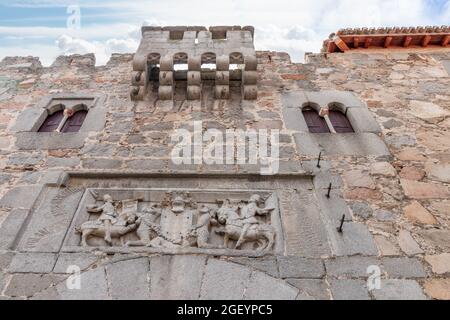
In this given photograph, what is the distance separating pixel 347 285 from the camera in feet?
9.96

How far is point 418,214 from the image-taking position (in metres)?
3.61

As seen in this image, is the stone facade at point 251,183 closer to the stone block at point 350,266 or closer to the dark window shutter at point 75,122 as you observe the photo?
the stone block at point 350,266

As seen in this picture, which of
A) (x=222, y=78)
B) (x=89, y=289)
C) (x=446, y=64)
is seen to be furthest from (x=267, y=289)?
(x=446, y=64)

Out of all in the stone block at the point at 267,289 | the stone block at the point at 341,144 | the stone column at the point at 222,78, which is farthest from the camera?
the stone column at the point at 222,78

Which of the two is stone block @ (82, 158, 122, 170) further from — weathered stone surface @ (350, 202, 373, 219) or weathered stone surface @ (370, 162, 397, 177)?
weathered stone surface @ (370, 162, 397, 177)

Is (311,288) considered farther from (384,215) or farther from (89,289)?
(89,289)

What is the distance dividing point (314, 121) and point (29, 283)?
11.5 ft

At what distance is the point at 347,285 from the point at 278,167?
1.42 m

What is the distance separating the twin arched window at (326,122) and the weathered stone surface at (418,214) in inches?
52.2

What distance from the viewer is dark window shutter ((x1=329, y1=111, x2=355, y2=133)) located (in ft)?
15.7

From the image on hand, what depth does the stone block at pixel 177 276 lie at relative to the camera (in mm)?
2965

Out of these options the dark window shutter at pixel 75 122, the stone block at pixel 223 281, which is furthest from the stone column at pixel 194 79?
the stone block at pixel 223 281
